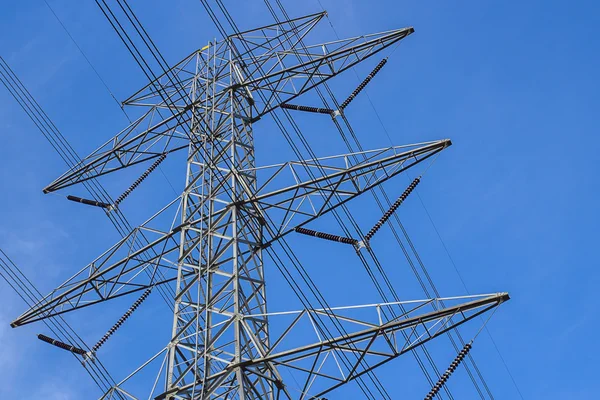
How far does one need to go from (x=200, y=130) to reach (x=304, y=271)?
7.38 metres

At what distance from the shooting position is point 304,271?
16.9 m

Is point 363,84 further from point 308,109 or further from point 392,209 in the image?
point 392,209

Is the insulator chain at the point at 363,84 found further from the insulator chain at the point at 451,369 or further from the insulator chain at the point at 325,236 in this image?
the insulator chain at the point at 451,369

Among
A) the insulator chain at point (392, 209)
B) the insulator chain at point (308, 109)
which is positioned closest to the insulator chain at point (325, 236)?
the insulator chain at point (392, 209)

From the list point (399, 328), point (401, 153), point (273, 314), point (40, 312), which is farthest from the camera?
point (40, 312)

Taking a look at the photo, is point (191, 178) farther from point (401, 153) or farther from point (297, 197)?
point (401, 153)

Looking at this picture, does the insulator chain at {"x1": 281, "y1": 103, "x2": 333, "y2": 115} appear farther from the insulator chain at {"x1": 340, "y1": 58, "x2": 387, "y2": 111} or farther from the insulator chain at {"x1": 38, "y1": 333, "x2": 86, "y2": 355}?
the insulator chain at {"x1": 38, "y1": 333, "x2": 86, "y2": 355}

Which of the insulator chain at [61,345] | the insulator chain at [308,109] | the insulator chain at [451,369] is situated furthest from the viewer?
the insulator chain at [308,109]

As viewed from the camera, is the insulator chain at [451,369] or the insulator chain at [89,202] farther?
the insulator chain at [89,202]

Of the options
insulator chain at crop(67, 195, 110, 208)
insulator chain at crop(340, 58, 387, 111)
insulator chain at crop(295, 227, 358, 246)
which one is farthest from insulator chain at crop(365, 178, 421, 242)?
insulator chain at crop(67, 195, 110, 208)

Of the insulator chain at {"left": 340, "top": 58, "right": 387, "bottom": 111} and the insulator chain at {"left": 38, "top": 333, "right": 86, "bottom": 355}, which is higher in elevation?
the insulator chain at {"left": 340, "top": 58, "right": 387, "bottom": 111}

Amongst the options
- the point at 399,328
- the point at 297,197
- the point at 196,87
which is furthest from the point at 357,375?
the point at 196,87

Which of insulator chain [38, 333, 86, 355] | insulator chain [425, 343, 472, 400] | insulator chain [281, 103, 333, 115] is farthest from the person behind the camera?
insulator chain [281, 103, 333, 115]

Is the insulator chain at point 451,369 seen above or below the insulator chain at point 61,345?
below
